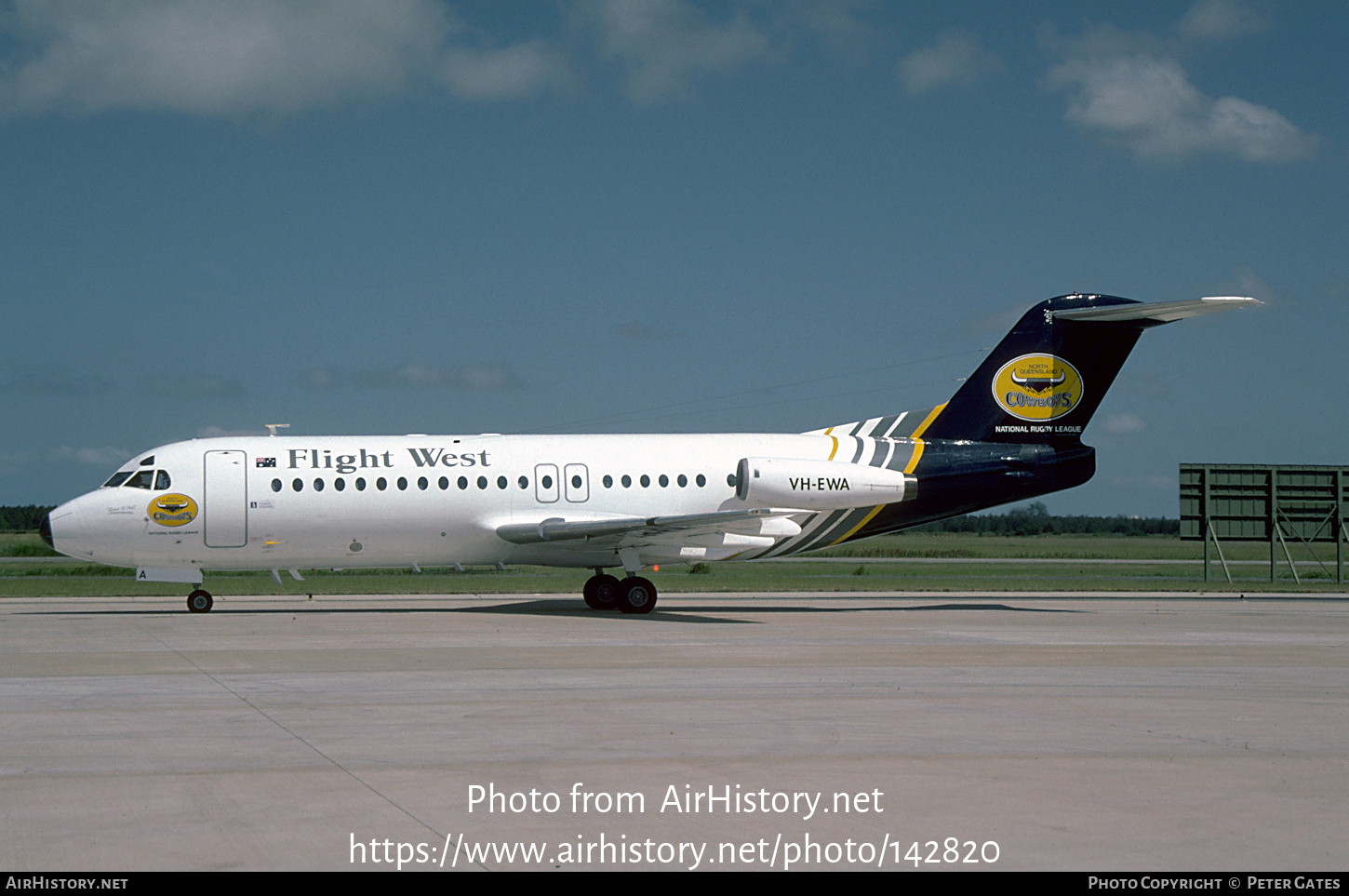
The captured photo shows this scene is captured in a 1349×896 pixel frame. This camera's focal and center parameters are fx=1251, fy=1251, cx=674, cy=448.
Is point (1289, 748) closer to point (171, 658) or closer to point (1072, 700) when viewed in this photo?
point (1072, 700)

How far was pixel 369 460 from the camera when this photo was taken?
25938 millimetres

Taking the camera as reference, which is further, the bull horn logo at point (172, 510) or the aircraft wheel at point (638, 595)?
the aircraft wheel at point (638, 595)

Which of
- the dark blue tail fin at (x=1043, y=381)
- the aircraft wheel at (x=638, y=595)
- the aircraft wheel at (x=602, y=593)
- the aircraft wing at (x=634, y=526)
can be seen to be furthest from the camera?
the dark blue tail fin at (x=1043, y=381)

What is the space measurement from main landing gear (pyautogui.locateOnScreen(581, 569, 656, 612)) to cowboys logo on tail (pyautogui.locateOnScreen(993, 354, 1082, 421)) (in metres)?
8.74

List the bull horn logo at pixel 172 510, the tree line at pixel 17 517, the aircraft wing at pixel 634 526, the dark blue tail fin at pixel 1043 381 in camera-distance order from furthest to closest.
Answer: the tree line at pixel 17 517 → the dark blue tail fin at pixel 1043 381 → the bull horn logo at pixel 172 510 → the aircraft wing at pixel 634 526

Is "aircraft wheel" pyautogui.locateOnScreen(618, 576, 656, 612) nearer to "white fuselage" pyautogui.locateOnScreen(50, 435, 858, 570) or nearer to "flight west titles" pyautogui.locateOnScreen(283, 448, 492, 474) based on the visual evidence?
"white fuselage" pyautogui.locateOnScreen(50, 435, 858, 570)

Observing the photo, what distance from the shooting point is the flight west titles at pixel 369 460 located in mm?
25719

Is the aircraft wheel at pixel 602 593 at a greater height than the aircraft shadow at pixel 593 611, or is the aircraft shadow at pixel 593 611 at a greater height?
the aircraft wheel at pixel 602 593

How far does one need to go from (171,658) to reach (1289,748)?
13.6 meters

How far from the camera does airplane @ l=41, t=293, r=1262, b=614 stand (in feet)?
82.4

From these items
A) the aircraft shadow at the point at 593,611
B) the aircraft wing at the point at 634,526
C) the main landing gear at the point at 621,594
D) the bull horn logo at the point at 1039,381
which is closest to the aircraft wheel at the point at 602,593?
the main landing gear at the point at 621,594

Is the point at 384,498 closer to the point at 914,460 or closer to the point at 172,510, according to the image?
the point at 172,510

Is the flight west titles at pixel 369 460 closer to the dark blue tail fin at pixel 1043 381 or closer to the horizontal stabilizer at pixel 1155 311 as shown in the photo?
the dark blue tail fin at pixel 1043 381

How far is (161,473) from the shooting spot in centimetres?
2528
